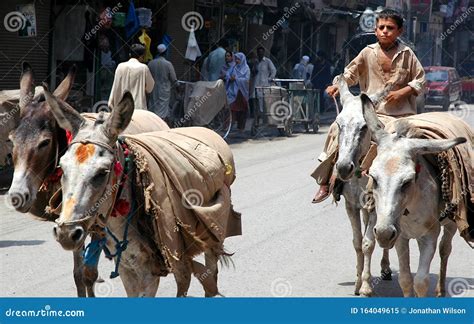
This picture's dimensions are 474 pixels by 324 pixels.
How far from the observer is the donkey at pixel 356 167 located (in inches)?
300

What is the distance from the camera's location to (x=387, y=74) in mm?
8695

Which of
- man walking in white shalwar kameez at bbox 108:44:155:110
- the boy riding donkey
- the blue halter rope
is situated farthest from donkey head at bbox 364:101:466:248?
man walking in white shalwar kameez at bbox 108:44:155:110

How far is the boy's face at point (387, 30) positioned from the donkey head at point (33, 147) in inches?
123

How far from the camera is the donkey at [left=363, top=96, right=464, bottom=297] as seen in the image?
6090mm

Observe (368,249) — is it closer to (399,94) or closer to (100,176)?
(399,94)

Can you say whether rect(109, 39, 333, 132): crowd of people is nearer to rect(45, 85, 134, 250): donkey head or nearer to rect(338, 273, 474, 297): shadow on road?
rect(338, 273, 474, 297): shadow on road

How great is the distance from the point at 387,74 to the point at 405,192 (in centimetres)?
267

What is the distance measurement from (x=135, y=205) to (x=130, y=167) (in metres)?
0.26

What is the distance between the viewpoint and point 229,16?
1117 inches

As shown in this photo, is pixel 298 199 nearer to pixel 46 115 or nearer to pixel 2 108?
pixel 2 108

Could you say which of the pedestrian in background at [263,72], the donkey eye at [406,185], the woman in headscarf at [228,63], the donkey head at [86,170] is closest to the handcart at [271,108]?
the woman in headscarf at [228,63]

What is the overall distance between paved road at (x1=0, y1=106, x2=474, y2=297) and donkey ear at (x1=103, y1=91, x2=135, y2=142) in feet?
9.63

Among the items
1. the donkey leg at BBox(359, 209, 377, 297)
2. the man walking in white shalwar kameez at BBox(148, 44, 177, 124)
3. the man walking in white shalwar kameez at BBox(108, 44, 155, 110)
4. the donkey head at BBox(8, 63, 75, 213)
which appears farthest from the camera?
the man walking in white shalwar kameez at BBox(148, 44, 177, 124)

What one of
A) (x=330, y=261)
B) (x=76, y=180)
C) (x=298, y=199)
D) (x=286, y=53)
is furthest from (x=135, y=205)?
(x=286, y=53)
